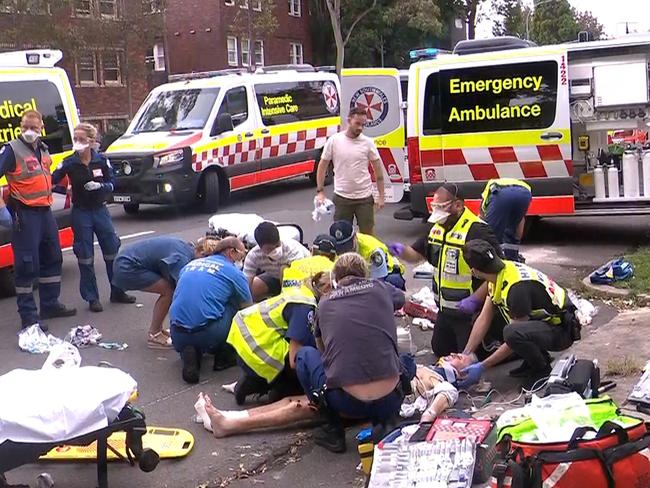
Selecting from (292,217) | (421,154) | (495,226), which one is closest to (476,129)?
(421,154)

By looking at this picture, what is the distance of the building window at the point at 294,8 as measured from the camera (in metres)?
36.2

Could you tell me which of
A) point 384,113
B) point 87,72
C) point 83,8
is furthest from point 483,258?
point 87,72

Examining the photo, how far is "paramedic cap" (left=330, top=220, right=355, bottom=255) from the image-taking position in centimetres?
655

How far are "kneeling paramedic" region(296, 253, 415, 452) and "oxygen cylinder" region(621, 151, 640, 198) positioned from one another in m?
6.04

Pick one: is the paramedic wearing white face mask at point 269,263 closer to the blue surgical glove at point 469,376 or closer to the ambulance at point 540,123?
the blue surgical glove at point 469,376

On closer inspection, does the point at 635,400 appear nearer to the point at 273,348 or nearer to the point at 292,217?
the point at 273,348

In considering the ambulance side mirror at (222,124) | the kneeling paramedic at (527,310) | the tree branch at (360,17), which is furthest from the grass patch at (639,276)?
the tree branch at (360,17)

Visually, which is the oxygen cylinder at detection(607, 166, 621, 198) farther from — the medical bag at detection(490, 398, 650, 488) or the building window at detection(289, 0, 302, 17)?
the building window at detection(289, 0, 302, 17)

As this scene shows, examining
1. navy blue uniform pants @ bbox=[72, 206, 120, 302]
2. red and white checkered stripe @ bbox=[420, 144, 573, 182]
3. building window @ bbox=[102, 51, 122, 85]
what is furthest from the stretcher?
building window @ bbox=[102, 51, 122, 85]

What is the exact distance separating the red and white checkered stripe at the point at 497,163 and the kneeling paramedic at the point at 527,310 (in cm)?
448

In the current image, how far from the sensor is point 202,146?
13.7m

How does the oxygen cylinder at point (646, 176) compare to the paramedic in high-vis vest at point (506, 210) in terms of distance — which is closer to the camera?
the paramedic in high-vis vest at point (506, 210)

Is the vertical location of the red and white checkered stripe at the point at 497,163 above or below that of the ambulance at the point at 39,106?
below

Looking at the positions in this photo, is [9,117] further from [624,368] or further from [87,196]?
[624,368]
